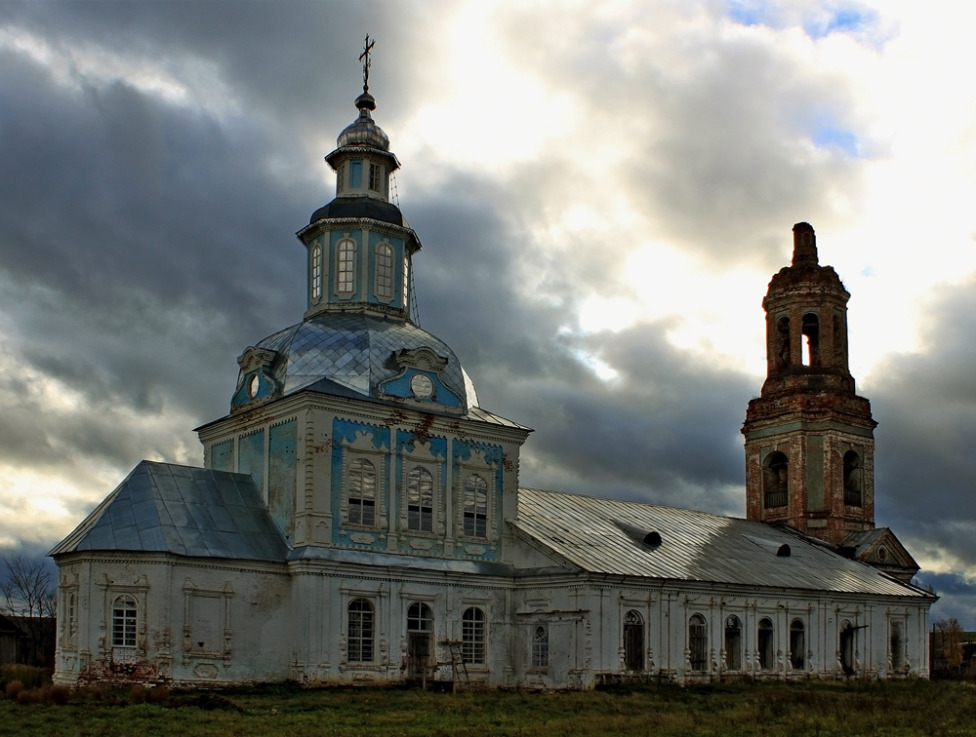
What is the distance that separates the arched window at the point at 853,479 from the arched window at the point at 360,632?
22.8 metres

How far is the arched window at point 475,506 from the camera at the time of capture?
28.8 meters

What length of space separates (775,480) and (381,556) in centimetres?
2180

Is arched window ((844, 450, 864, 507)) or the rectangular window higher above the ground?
the rectangular window

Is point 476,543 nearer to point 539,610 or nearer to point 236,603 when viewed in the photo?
point 539,610

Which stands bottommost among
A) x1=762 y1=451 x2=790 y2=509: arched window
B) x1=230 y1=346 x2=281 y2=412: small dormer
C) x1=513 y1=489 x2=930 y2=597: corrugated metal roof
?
x1=513 y1=489 x2=930 y2=597: corrugated metal roof

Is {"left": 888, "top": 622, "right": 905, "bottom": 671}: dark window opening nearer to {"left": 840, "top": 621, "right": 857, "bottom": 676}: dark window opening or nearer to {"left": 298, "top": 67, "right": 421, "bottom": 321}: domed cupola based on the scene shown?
{"left": 840, "top": 621, "right": 857, "bottom": 676}: dark window opening

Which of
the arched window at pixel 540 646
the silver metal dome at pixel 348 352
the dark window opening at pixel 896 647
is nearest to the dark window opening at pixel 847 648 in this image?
the dark window opening at pixel 896 647

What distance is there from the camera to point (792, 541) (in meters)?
39.8

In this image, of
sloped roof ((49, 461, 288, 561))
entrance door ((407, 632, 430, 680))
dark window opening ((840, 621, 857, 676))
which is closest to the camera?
sloped roof ((49, 461, 288, 561))

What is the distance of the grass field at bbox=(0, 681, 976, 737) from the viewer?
58.9 ft

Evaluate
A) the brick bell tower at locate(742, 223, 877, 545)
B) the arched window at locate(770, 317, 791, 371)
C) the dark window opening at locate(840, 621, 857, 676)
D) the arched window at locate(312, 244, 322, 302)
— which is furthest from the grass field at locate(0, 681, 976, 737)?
the arched window at locate(770, 317, 791, 371)

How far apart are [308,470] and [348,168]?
986 cm

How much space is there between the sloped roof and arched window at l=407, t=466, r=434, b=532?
10.3 ft

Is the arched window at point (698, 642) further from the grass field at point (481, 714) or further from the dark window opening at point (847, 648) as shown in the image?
the dark window opening at point (847, 648)
